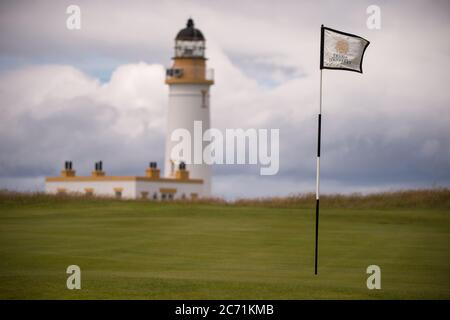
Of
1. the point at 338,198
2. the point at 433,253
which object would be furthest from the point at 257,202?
the point at 433,253

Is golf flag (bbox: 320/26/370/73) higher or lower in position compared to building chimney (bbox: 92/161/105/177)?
higher

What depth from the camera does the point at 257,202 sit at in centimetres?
5259

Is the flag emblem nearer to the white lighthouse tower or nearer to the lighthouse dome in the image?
the white lighthouse tower

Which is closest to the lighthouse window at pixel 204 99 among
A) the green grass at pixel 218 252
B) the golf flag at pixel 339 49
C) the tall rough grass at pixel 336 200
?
the tall rough grass at pixel 336 200

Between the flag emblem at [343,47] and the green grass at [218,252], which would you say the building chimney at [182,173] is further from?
the flag emblem at [343,47]

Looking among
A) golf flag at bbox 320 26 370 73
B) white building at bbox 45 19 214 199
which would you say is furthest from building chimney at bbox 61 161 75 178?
golf flag at bbox 320 26 370 73

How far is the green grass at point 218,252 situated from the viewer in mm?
18703

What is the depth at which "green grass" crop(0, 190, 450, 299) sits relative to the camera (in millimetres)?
18703

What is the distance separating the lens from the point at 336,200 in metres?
52.0

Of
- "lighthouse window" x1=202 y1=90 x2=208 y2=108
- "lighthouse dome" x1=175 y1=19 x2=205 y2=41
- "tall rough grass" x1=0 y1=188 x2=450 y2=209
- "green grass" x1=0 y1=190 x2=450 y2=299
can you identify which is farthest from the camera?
"lighthouse dome" x1=175 y1=19 x2=205 y2=41

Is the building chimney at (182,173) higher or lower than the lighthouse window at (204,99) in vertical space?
lower

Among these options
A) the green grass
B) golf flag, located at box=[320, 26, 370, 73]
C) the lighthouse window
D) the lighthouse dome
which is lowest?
the green grass
